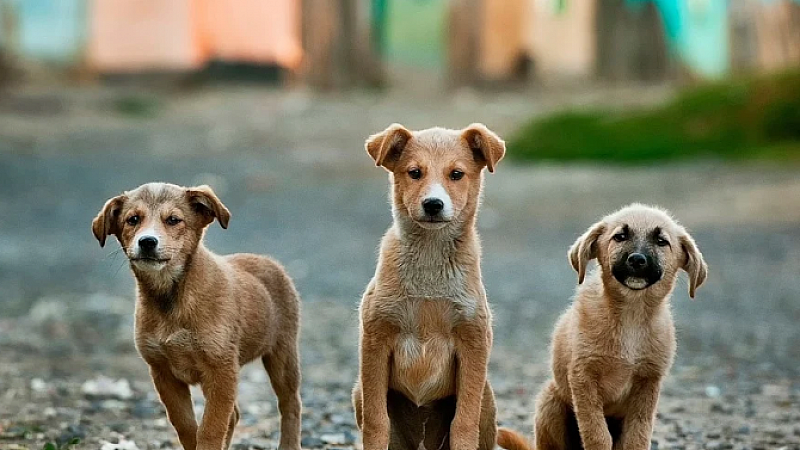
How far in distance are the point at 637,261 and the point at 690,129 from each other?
15.8 metres

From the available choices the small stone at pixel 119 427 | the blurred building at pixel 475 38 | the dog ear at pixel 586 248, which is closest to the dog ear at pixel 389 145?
the dog ear at pixel 586 248

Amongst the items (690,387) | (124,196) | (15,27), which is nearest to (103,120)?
(15,27)

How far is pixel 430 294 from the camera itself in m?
5.69

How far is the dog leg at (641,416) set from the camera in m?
5.83

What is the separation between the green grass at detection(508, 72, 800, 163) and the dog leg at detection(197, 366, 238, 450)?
49.0ft

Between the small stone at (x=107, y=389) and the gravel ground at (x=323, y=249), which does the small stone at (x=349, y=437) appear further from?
the small stone at (x=107, y=389)

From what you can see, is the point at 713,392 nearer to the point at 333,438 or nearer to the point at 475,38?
the point at 333,438

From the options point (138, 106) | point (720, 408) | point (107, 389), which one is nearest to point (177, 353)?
point (107, 389)

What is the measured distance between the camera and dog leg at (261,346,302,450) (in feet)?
21.1

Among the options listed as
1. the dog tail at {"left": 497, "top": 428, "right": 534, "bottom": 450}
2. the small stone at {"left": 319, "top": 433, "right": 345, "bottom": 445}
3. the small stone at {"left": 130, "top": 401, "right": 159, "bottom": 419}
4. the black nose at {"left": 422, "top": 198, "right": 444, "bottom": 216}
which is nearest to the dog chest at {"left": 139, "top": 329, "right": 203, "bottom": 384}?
the black nose at {"left": 422, "top": 198, "right": 444, "bottom": 216}

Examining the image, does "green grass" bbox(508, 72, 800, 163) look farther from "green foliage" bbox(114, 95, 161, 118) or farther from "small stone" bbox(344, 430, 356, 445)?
"small stone" bbox(344, 430, 356, 445)

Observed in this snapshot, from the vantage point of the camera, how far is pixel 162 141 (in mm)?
23891

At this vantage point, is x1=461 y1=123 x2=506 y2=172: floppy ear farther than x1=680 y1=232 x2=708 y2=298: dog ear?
No

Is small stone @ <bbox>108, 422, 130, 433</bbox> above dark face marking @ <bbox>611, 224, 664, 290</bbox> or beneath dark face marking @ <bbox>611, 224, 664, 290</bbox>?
beneath
